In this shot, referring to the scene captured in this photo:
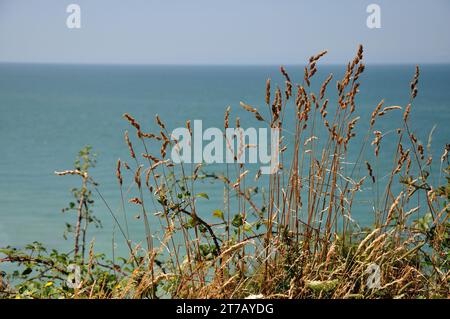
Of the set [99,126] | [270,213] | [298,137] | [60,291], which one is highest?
[298,137]

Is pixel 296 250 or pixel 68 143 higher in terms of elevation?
pixel 296 250

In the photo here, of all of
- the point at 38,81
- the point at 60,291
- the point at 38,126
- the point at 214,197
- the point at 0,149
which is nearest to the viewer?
the point at 60,291

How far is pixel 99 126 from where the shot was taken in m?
31.6

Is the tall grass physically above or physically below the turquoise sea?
above

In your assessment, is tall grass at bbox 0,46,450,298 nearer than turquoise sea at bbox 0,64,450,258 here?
Yes

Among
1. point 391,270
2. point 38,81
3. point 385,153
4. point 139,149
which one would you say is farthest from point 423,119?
point 38,81

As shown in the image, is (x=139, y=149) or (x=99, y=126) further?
(x=99, y=126)

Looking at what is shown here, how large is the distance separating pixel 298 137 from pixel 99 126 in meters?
30.3

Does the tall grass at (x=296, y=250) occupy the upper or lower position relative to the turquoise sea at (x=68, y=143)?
upper

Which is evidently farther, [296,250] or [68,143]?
[68,143]

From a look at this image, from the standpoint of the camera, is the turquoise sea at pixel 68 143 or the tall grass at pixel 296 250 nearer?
the tall grass at pixel 296 250
